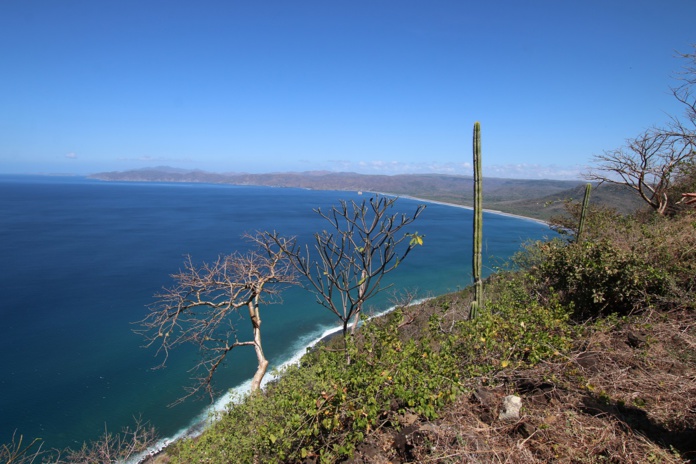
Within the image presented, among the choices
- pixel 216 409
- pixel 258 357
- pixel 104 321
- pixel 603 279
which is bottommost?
pixel 216 409

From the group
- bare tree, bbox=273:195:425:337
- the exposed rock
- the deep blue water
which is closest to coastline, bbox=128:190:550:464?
the deep blue water

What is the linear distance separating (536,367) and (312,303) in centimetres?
2575

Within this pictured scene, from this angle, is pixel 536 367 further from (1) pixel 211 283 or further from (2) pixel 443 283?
(2) pixel 443 283

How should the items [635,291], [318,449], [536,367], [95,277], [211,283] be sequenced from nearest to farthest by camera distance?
[318,449], [536,367], [635,291], [211,283], [95,277]

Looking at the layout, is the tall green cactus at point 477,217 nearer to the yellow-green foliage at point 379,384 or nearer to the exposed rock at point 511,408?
the yellow-green foliage at point 379,384

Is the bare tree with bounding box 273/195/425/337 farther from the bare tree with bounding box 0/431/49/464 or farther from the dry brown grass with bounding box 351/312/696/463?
the bare tree with bounding box 0/431/49/464

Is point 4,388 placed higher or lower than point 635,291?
lower

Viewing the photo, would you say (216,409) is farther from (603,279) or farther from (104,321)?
(603,279)

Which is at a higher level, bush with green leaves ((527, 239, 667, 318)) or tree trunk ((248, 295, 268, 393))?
bush with green leaves ((527, 239, 667, 318))

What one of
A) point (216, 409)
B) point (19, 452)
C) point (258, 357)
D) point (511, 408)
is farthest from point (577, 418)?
point (216, 409)

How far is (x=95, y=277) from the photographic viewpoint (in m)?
33.2

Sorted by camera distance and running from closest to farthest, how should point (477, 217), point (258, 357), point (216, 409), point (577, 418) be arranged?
1. point (577, 418)
2. point (477, 217)
3. point (258, 357)
4. point (216, 409)

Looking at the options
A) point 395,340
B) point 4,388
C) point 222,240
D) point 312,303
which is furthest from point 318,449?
point 222,240

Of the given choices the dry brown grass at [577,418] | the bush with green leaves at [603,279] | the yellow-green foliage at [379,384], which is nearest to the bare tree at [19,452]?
the yellow-green foliage at [379,384]
